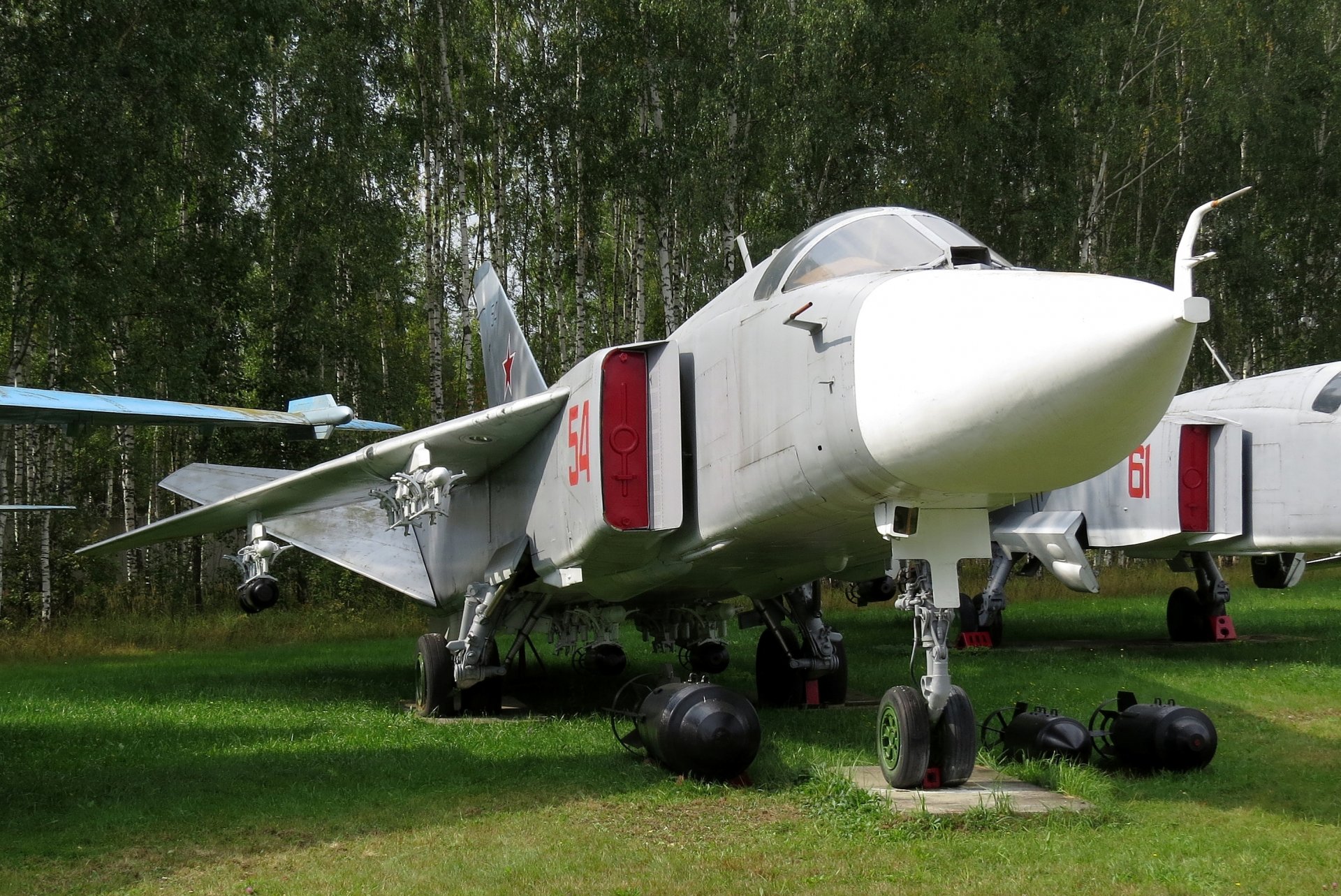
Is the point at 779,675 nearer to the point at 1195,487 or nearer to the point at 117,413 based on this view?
the point at 1195,487

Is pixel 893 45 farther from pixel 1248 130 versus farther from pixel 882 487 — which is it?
pixel 882 487

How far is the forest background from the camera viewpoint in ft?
53.5

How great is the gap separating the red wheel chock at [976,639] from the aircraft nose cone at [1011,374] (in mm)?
9295

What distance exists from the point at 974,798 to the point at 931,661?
68 centimetres

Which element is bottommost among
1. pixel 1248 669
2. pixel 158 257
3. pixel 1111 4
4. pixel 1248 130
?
pixel 1248 669

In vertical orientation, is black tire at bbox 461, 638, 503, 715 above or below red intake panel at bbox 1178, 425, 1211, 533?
below

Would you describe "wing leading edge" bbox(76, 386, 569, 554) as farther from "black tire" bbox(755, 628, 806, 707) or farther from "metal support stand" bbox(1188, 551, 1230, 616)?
"metal support stand" bbox(1188, 551, 1230, 616)

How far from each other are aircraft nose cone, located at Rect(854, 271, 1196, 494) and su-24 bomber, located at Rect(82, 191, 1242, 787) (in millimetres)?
10

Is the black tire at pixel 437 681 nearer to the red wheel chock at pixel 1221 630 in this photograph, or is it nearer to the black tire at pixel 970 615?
the black tire at pixel 970 615

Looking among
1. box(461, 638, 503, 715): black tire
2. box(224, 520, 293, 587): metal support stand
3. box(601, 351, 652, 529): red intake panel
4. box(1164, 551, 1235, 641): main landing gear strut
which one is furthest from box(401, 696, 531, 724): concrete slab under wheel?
box(1164, 551, 1235, 641): main landing gear strut

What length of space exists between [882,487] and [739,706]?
183 cm

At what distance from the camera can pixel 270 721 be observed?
30.3ft

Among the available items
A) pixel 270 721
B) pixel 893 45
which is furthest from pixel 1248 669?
pixel 893 45

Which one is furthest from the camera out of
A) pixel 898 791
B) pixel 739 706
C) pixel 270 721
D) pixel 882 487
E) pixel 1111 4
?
pixel 1111 4
